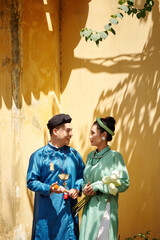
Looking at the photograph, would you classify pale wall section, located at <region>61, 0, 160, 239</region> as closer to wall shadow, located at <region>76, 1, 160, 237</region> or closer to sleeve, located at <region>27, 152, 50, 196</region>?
wall shadow, located at <region>76, 1, 160, 237</region>

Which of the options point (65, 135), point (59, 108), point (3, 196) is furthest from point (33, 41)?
point (3, 196)

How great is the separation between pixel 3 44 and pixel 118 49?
1.56 metres

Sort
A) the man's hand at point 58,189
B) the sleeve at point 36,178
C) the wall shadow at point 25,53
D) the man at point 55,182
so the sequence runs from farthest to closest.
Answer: the wall shadow at point 25,53 < the man at point 55,182 < the sleeve at point 36,178 < the man's hand at point 58,189

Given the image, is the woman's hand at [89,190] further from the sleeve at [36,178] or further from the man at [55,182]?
the sleeve at [36,178]

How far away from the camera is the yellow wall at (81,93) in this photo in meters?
6.62

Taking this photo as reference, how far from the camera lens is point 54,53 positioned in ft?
23.1

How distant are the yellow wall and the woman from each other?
3.47ft

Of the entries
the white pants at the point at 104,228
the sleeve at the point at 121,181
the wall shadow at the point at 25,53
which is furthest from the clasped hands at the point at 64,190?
the wall shadow at the point at 25,53

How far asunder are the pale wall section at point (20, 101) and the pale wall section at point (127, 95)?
0.47m

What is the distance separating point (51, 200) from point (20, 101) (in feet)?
5.22

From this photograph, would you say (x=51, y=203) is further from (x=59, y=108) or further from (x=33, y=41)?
(x=33, y=41)

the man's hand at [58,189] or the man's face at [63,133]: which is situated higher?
the man's face at [63,133]

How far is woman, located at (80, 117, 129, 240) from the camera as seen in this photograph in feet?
18.0

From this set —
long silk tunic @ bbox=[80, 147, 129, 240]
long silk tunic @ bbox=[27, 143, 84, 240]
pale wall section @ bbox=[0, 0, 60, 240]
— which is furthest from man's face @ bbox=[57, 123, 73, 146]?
pale wall section @ bbox=[0, 0, 60, 240]
